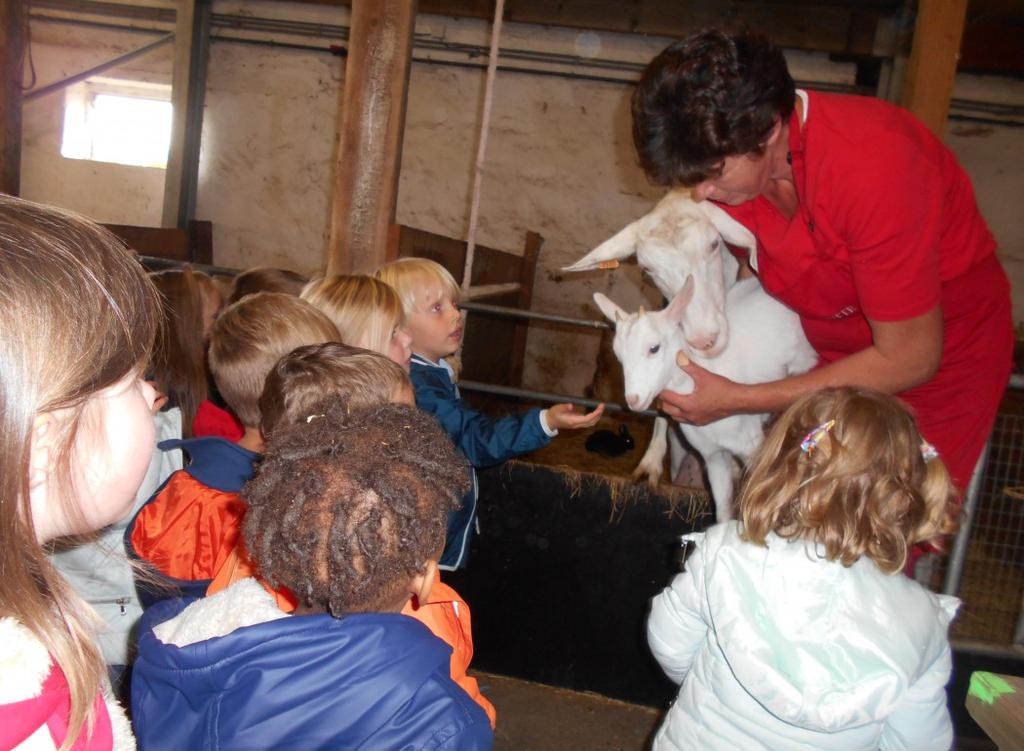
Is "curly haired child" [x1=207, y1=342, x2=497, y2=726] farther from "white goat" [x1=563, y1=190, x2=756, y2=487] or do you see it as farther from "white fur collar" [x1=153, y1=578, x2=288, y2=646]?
"white goat" [x1=563, y1=190, x2=756, y2=487]

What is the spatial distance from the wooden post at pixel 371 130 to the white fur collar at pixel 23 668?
6.12 ft

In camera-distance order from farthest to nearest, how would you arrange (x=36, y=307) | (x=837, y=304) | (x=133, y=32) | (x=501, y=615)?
(x=133, y=32) → (x=501, y=615) → (x=837, y=304) → (x=36, y=307)

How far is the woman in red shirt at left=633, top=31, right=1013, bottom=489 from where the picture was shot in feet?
4.46

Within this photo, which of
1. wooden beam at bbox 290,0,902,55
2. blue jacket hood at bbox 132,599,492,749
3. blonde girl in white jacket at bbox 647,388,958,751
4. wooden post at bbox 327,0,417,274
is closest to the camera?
Answer: blue jacket hood at bbox 132,599,492,749

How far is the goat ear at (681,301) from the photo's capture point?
5.98 ft

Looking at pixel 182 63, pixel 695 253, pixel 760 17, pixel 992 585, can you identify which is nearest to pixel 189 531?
pixel 695 253

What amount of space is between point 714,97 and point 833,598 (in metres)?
0.90

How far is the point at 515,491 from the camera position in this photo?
8.13ft

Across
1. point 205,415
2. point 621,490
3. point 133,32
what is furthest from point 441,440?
point 133,32

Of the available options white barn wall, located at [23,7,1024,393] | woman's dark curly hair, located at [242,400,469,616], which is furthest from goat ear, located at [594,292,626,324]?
white barn wall, located at [23,7,1024,393]

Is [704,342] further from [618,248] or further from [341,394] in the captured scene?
[341,394]

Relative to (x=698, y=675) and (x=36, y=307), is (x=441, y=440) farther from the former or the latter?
(x=698, y=675)

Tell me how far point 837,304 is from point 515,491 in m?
1.23

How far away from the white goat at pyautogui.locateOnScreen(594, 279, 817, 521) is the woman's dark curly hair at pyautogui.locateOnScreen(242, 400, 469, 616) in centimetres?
107
